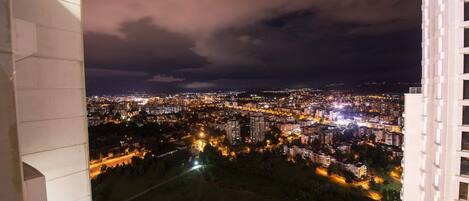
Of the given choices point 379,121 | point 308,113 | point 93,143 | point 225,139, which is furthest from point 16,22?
point 308,113

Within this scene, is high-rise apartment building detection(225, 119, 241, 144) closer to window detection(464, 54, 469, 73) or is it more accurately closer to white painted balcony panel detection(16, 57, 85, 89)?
window detection(464, 54, 469, 73)

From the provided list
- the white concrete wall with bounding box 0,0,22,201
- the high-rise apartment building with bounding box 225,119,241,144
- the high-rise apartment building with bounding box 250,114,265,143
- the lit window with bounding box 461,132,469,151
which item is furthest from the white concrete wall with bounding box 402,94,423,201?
the high-rise apartment building with bounding box 225,119,241,144

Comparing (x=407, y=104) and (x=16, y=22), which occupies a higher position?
(x=16, y=22)

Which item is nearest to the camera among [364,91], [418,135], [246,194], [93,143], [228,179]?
[418,135]

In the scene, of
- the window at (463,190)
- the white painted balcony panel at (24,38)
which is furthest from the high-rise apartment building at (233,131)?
the white painted balcony panel at (24,38)

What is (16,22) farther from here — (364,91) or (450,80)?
(364,91)

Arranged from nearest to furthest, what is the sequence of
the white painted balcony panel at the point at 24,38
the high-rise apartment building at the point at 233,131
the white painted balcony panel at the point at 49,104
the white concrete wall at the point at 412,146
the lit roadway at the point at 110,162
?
the white painted balcony panel at the point at 24,38 < the white painted balcony panel at the point at 49,104 < the white concrete wall at the point at 412,146 < the lit roadway at the point at 110,162 < the high-rise apartment building at the point at 233,131

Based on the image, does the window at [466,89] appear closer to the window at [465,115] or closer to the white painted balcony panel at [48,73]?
the window at [465,115]

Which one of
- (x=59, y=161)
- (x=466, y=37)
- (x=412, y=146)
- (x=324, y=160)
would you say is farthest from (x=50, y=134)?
(x=324, y=160)
